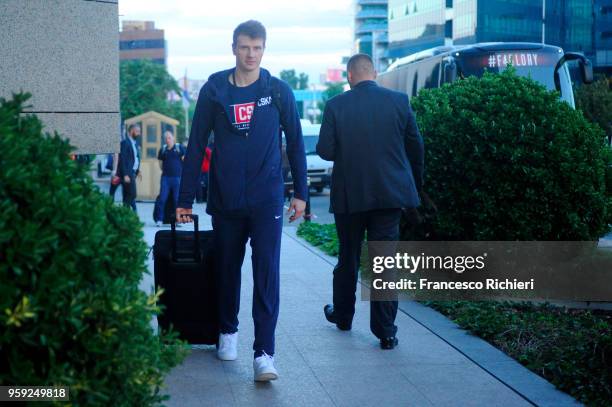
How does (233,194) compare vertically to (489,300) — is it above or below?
above

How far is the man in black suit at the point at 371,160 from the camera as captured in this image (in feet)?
22.4

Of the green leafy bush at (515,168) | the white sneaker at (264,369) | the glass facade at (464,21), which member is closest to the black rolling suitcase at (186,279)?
the white sneaker at (264,369)

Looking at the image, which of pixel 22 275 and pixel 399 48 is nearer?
pixel 22 275

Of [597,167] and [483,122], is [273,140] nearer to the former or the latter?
[483,122]

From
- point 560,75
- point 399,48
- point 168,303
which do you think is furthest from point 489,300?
point 399,48

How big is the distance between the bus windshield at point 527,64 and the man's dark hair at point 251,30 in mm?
15169

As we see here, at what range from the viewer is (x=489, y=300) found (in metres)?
8.75

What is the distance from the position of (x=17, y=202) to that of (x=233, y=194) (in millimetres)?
3105

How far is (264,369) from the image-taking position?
582cm

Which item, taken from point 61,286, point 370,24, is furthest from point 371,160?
point 370,24

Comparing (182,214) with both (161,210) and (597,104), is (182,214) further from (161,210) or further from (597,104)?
(597,104)

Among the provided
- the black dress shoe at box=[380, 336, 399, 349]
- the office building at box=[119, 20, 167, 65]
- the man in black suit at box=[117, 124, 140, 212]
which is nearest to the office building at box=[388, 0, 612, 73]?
the man in black suit at box=[117, 124, 140, 212]

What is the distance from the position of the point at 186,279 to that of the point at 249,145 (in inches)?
39.3

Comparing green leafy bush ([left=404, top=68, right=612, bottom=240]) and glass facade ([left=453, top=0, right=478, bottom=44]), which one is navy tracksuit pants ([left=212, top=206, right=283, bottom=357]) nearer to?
green leafy bush ([left=404, top=68, right=612, bottom=240])
